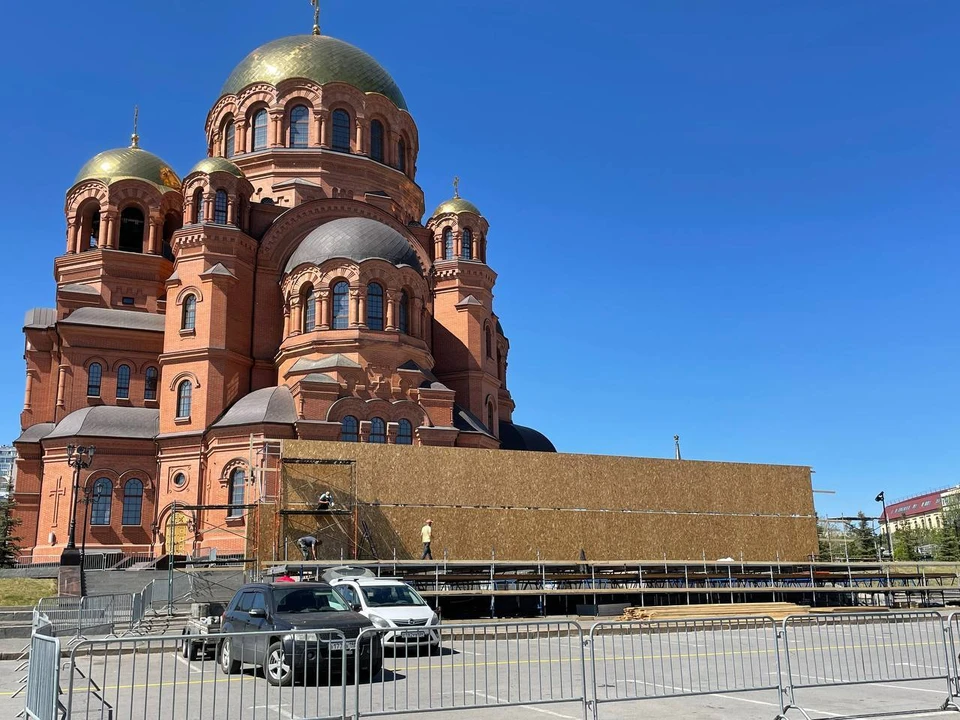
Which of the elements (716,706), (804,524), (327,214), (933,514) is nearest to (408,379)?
(327,214)

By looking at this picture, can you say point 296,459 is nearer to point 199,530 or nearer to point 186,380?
point 199,530

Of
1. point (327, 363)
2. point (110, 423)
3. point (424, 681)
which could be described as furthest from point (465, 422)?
point (424, 681)

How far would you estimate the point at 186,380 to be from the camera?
36531mm

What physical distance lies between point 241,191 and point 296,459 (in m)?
16.5

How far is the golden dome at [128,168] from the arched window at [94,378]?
32.9 feet

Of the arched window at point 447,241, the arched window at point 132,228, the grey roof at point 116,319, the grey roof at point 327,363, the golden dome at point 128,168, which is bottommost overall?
the grey roof at point 327,363

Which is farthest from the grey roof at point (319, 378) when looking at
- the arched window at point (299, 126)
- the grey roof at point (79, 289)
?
the arched window at point (299, 126)

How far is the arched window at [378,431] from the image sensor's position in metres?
33.7

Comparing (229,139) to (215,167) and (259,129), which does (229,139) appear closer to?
(259,129)

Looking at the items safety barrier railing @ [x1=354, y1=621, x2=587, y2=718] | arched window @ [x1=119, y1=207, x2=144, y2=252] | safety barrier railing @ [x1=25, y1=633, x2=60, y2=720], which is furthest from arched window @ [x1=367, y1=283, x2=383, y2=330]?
safety barrier railing @ [x1=25, y1=633, x2=60, y2=720]

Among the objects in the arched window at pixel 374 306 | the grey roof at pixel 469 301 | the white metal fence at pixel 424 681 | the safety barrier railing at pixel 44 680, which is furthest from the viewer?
the grey roof at pixel 469 301

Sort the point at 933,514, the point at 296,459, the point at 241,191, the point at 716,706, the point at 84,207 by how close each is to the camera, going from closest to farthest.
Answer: the point at 716,706
the point at 296,459
the point at 241,191
the point at 84,207
the point at 933,514

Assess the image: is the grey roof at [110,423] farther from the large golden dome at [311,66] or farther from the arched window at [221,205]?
the large golden dome at [311,66]

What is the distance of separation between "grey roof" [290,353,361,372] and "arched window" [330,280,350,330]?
4.50ft
